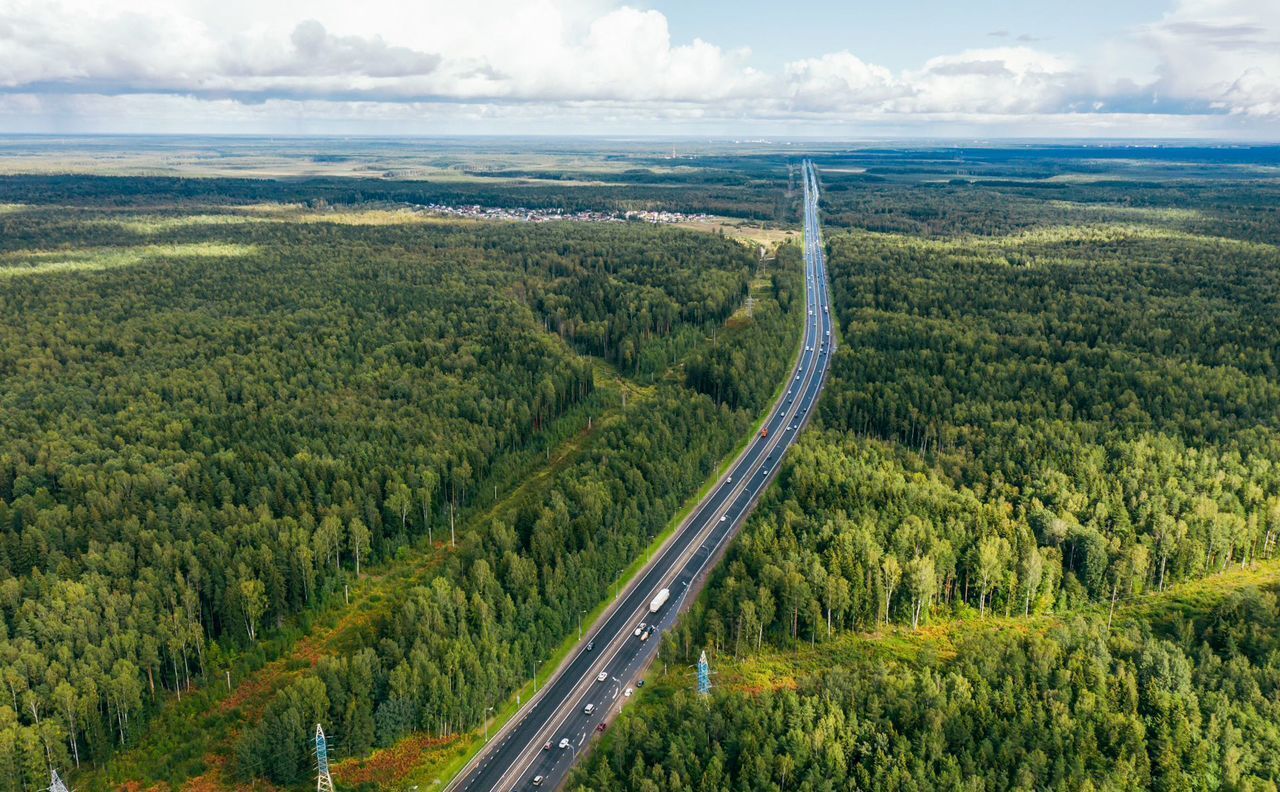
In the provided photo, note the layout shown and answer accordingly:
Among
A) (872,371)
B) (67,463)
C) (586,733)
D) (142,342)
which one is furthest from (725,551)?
(142,342)

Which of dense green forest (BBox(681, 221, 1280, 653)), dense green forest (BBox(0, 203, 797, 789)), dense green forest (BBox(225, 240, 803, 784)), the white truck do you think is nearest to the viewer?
dense green forest (BBox(225, 240, 803, 784))

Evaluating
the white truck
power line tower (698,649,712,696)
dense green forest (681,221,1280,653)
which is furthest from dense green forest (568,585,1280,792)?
the white truck

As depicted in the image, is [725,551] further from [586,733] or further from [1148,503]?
[1148,503]

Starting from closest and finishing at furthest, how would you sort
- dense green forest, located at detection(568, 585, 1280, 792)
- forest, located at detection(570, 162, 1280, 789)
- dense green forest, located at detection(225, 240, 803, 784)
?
dense green forest, located at detection(568, 585, 1280, 792)
forest, located at detection(570, 162, 1280, 789)
dense green forest, located at detection(225, 240, 803, 784)

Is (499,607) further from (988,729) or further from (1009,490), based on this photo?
(1009,490)

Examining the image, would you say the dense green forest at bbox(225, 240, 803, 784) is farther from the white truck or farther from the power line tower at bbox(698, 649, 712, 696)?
the power line tower at bbox(698, 649, 712, 696)

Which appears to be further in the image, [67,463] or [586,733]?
[67,463]
